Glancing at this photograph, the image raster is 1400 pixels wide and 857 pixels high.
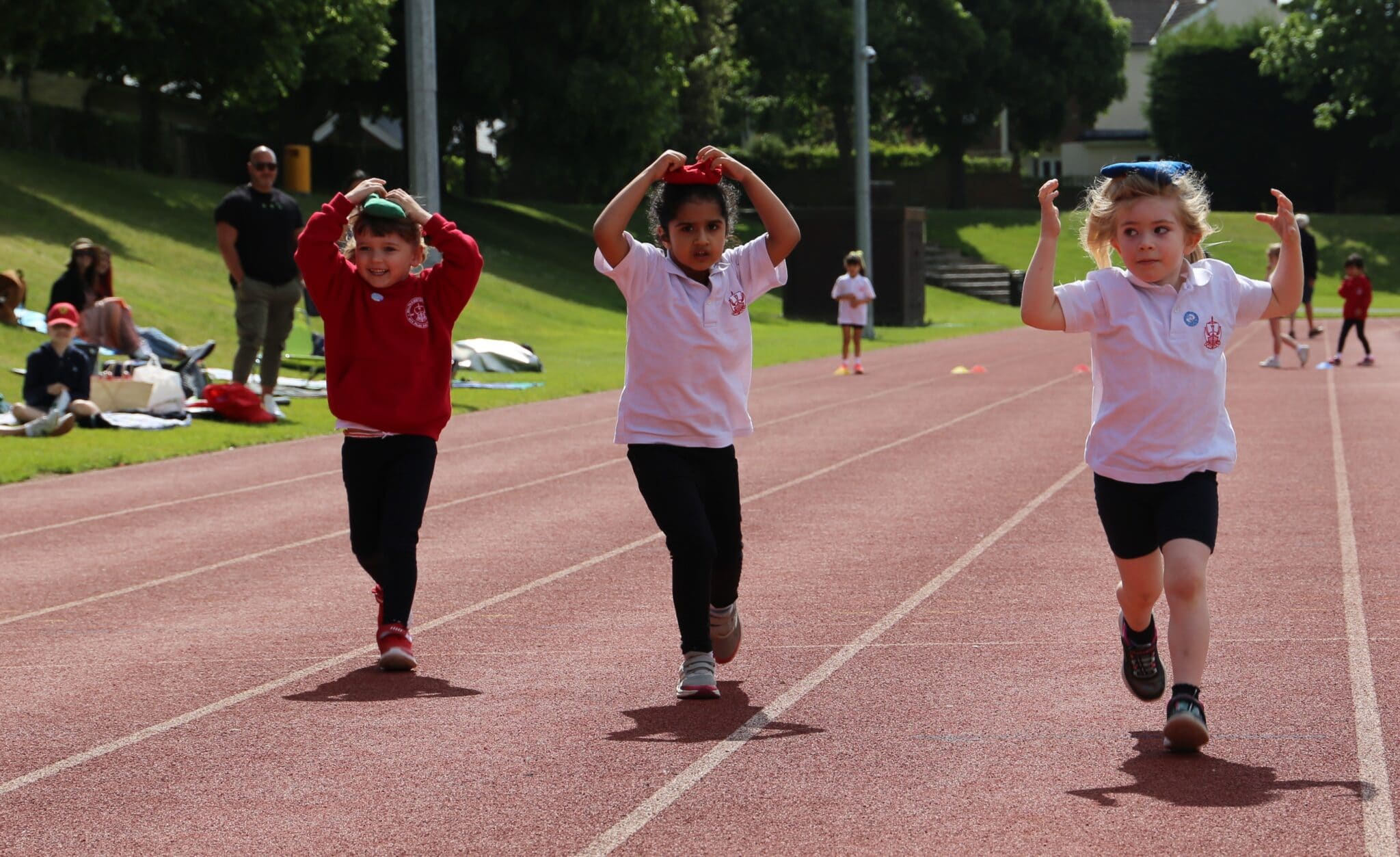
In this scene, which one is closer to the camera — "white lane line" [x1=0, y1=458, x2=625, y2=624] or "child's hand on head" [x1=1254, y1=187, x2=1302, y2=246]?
"child's hand on head" [x1=1254, y1=187, x2=1302, y2=246]

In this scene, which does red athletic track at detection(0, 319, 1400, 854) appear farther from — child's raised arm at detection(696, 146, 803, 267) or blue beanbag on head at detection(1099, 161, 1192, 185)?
blue beanbag on head at detection(1099, 161, 1192, 185)

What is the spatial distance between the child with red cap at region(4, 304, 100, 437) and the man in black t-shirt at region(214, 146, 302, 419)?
4.54 ft

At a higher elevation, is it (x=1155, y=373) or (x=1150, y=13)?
(x=1150, y=13)

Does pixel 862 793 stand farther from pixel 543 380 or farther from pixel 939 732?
pixel 543 380

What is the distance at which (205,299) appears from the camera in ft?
90.9

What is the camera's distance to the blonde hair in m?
5.39

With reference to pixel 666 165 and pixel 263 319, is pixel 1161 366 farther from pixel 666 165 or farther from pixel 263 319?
pixel 263 319

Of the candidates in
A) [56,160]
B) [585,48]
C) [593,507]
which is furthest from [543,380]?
[585,48]

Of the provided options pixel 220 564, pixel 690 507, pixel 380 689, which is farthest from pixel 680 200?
pixel 220 564

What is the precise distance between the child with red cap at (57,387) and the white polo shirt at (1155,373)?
11.6 meters

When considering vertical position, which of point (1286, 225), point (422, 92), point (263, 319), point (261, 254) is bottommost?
point (263, 319)

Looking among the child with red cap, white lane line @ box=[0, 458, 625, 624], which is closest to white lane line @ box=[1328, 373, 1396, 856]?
white lane line @ box=[0, 458, 625, 624]

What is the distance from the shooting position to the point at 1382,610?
7340mm

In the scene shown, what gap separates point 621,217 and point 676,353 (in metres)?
0.48
